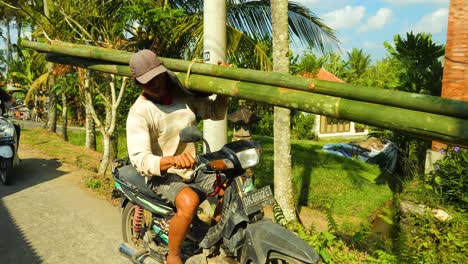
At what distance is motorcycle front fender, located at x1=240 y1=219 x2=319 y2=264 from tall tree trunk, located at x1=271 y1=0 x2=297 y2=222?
2.96m

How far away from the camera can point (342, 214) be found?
7.68m

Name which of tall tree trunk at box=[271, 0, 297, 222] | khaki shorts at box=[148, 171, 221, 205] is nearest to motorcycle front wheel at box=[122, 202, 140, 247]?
khaki shorts at box=[148, 171, 221, 205]

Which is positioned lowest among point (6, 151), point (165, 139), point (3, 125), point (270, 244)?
point (6, 151)

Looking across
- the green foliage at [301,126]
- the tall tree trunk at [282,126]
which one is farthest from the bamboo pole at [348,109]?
the green foliage at [301,126]

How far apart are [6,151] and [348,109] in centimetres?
615

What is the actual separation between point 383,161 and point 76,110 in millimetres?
15723

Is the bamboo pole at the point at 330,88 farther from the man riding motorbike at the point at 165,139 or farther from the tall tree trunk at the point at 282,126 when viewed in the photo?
the tall tree trunk at the point at 282,126

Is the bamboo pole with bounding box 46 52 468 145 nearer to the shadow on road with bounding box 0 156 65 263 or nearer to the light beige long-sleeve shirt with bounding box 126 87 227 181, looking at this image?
the light beige long-sleeve shirt with bounding box 126 87 227 181

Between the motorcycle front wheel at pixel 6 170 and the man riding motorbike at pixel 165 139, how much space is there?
15.0 ft

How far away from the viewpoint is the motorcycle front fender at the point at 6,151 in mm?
6332

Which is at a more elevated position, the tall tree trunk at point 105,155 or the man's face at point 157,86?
the man's face at point 157,86

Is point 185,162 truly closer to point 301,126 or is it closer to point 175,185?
point 175,185

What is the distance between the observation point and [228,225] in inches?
104

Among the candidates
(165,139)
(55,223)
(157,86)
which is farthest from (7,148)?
(157,86)
